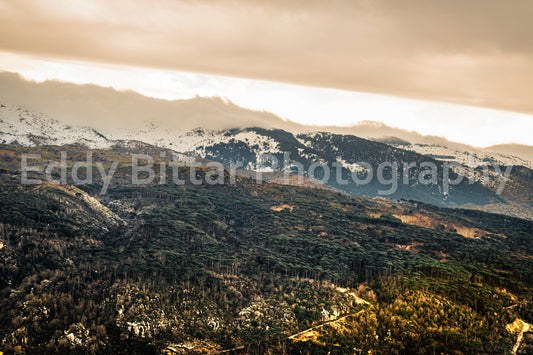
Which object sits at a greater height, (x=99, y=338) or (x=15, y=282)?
(x=15, y=282)

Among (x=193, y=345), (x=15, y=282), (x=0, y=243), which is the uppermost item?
(x=0, y=243)

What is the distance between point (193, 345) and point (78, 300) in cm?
5188

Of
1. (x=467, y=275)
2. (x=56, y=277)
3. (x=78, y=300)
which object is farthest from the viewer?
(x=467, y=275)

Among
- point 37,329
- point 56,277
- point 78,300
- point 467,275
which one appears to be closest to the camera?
point 37,329

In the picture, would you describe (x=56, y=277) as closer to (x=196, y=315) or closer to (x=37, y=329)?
(x=37, y=329)

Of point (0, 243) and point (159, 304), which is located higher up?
point (0, 243)

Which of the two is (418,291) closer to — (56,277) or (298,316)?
(298,316)

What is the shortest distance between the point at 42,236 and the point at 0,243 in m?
22.1

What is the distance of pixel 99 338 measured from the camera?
139375mm

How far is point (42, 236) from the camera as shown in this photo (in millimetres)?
195875

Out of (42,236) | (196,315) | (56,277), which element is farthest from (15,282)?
(196,315)

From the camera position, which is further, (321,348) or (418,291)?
(418,291)

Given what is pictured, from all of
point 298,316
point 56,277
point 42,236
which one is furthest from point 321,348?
point 42,236

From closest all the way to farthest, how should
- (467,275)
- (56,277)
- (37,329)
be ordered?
(37,329), (56,277), (467,275)
